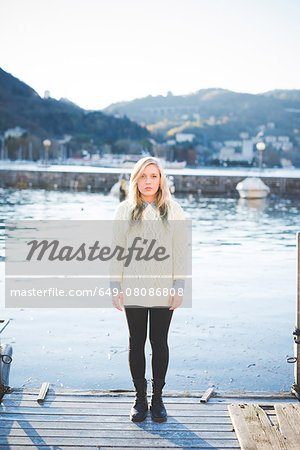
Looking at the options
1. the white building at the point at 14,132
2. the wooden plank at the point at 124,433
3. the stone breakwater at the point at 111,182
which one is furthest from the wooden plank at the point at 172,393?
the white building at the point at 14,132

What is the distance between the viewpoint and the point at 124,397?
3211mm

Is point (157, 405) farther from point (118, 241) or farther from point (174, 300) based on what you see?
point (118, 241)

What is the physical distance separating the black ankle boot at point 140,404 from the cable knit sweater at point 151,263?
0.49 m

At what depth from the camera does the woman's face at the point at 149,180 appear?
9.20ft

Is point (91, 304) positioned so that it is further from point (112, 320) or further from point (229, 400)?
point (229, 400)

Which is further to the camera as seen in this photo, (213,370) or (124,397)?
(213,370)

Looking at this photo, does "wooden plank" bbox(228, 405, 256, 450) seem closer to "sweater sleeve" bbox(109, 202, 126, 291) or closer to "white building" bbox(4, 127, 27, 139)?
"sweater sleeve" bbox(109, 202, 126, 291)

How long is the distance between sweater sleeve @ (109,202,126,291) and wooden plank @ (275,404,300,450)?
3.63 feet

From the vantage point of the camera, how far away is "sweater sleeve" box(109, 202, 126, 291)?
2.83 meters

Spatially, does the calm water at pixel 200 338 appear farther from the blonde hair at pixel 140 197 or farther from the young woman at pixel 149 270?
the blonde hair at pixel 140 197

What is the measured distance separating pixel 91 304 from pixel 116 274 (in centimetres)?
408

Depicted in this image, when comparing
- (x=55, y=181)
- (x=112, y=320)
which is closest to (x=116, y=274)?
(x=112, y=320)

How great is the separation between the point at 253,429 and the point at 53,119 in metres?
105

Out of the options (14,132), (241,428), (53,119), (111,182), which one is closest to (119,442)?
(241,428)
